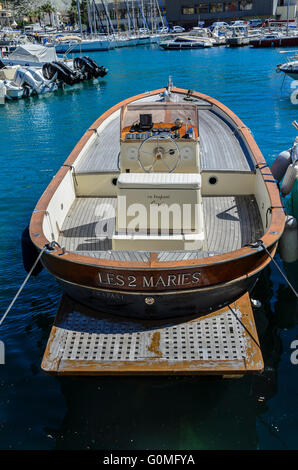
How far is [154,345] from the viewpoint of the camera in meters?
6.08

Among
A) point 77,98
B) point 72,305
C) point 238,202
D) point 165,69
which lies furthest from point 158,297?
point 165,69

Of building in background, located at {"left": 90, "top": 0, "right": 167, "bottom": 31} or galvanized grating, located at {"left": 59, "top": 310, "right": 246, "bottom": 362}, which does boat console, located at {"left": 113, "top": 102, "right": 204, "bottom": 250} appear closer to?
galvanized grating, located at {"left": 59, "top": 310, "right": 246, "bottom": 362}

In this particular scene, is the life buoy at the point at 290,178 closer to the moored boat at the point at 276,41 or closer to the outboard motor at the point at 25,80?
the outboard motor at the point at 25,80

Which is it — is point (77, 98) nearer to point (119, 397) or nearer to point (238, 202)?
point (238, 202)

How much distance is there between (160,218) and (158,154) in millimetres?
1746

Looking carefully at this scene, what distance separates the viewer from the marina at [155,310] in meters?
5.90

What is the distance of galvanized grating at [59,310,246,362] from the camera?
592 centimetres

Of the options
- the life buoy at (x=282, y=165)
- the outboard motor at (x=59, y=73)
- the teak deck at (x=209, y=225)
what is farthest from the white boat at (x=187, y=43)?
the teak deck at (x=209, y=225)

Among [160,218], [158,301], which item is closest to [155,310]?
[158,301]

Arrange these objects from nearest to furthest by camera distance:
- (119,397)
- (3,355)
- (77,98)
Answer: (119,397), (3,355), (77,98)

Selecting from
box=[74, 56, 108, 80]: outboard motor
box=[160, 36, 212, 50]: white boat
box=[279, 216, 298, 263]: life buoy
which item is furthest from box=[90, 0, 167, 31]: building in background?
box=[279, 216, 298, 263]: life buoy
